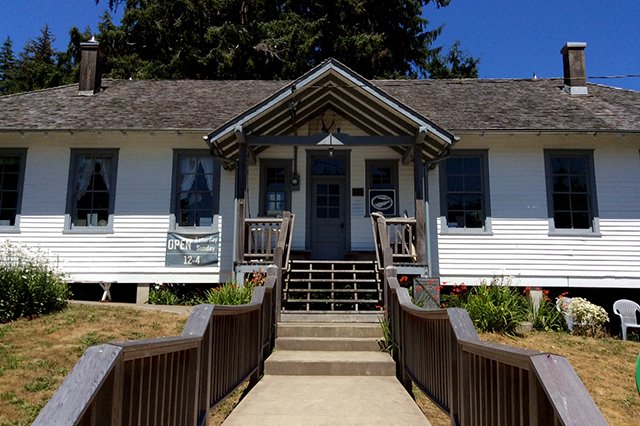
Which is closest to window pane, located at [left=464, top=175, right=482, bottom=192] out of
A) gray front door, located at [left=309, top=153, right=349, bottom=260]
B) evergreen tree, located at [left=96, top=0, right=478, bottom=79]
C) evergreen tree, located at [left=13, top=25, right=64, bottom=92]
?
gray front door, located at [left=309, top=153, right=349, bottom=260]

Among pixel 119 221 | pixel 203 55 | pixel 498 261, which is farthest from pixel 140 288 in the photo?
pixel 203 55

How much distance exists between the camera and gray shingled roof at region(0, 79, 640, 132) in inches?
Result: 471

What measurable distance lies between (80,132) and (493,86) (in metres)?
11.7

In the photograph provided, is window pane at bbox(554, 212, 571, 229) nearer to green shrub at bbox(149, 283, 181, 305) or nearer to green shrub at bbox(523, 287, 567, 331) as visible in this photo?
green shrub at bbox(523, 287, 567, 331)

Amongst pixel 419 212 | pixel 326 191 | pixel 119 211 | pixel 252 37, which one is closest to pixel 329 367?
pixel 419 212

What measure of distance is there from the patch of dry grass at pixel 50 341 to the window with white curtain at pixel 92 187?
2866 mm

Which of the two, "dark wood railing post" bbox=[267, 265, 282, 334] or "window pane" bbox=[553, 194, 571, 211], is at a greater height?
"window pane" bbox=[553, 194, 571, 211]

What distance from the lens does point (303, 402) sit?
5.31 metres

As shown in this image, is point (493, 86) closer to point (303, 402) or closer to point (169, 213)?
point (169, 213)

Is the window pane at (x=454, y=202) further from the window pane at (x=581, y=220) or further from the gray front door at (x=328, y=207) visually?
the window pane at (x=581, y=220)

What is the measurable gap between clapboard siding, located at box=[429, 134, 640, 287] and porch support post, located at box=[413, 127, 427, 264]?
2.00m

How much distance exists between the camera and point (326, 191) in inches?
503

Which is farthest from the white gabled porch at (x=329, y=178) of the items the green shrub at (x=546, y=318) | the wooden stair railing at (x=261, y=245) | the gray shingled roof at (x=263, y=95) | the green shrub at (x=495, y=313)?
the green shrub at (x=546, y=318)

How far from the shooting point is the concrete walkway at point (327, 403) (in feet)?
15.4
